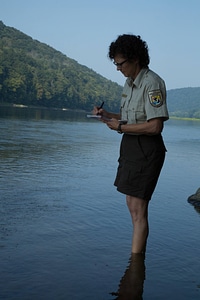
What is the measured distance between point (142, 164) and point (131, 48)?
2.81 feet

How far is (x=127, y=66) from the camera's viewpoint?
371 centimetres

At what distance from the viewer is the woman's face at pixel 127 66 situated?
3.68 m

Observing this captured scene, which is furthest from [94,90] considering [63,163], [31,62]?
[63,163]

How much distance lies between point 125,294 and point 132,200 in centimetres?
71

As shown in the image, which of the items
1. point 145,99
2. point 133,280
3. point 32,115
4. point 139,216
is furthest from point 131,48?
point 32,115

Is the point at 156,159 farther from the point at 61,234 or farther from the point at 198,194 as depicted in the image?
the point at 198,194

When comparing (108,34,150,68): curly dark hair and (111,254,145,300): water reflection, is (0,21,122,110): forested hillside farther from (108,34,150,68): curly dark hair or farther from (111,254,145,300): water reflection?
(108,34,150,68): curly dark hair

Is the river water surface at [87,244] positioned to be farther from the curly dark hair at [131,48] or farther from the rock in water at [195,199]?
the curly dark hair at [131,48]

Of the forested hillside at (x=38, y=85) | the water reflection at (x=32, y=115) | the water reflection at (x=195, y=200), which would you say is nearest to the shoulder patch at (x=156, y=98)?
the water reflection at (x=195, y=200)

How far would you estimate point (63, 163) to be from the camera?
11.3m

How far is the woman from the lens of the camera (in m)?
3.53

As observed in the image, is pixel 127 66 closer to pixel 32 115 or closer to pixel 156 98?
pixel 156 98

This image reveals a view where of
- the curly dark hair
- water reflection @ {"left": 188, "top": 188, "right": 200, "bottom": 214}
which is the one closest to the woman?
the curly dark hair

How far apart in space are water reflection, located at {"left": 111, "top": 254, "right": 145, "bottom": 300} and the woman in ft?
1.28
